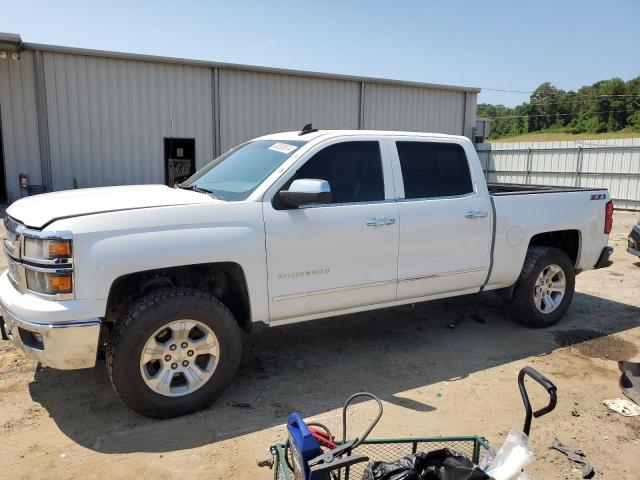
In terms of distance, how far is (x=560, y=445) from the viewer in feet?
11.1

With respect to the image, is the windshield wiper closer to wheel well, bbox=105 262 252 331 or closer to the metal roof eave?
wheel well, bbox=105 262 252 331

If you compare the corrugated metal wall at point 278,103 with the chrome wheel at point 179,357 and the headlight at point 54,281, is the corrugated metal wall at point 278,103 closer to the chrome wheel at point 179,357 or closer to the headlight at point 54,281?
the chrome wheel at point 179,357

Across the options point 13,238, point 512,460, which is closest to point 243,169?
point 13,238

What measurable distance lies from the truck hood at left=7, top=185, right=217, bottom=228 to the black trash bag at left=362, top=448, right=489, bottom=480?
2.22m

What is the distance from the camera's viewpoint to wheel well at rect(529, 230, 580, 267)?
5.79 meters

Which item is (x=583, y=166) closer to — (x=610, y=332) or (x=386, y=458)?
(x=610, y=332)

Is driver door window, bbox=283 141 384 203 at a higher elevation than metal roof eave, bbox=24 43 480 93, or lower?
lower

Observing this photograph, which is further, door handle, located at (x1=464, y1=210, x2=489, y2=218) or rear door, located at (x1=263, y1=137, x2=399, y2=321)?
door handle, located at (x1=464, y1=210, x2=489, y2=218)

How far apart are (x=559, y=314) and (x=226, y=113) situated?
12.8 metres

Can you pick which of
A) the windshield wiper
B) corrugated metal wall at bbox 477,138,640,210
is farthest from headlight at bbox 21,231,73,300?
corrugated metal wall at bbox 477,138,640,210

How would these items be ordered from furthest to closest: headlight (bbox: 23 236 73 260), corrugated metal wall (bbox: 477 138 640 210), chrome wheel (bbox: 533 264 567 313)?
corrugated metal wall (bbox: 477 138 640 210) < chrome wheel (bbox: 533 264 567 313) < headlight (bbox: 23 236 73 260)

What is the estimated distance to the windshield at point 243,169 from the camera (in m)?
4.11

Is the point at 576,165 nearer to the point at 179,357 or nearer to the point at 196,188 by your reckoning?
the point at 196,188

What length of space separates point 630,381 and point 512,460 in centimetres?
247
